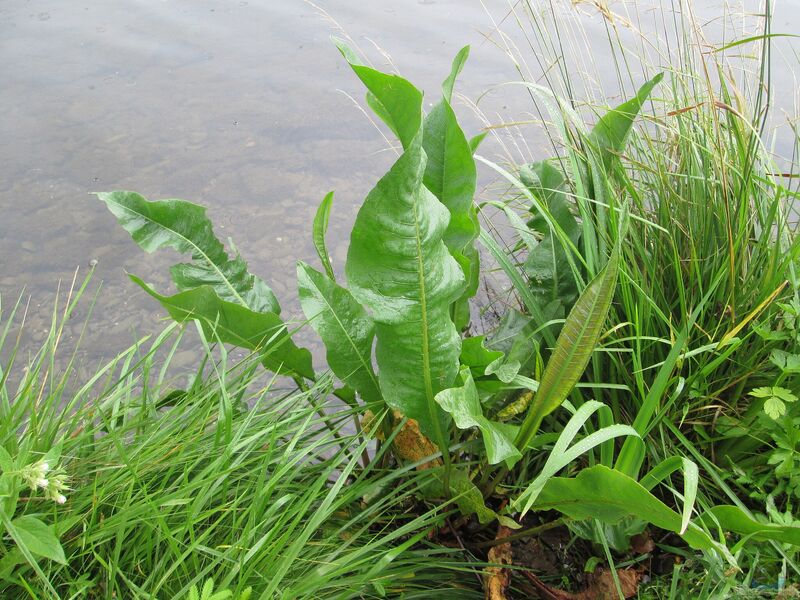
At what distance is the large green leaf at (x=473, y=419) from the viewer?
101 centimetres

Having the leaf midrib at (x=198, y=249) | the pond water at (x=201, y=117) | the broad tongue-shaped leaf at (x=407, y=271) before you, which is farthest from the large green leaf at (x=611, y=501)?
the pond water at (x=201, y=117)

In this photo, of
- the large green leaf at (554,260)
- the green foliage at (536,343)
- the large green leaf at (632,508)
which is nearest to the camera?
the large green leaf at (632,508)

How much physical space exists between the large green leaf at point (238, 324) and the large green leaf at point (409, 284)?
0.62 ft

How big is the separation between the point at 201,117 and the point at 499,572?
216cm

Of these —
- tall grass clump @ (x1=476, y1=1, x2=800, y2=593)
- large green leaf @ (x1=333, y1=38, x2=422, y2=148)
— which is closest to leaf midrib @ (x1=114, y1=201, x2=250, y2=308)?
large green leaf @ (x1=333, y1=38, x2=422, y2=148)

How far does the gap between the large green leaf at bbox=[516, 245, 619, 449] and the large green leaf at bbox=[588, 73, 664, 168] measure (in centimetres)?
49

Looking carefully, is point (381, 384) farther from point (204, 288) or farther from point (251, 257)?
point (251, 257)

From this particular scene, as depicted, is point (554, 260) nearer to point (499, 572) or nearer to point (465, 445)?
point (465, 445)

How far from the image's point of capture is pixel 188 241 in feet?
4.50

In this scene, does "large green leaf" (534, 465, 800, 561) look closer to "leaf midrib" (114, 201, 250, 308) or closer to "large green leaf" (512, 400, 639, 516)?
"large green leaf" (512, 400, 639, 516)

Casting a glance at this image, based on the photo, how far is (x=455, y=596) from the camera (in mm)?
1250

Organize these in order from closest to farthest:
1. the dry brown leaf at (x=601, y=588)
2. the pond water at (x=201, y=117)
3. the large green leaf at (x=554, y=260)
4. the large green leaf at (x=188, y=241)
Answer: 1. the dry brown leaf at (x=601, y=588)
2. the large green leaf at (x=188, y=241)
3. the large green leaf at (x=554, y=260)
4. the pond water at (x=201, y=117)

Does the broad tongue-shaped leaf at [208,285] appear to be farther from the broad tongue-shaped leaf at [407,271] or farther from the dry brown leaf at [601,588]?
the dry brown leaf at [601,588]

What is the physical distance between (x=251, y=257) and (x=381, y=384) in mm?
1121
